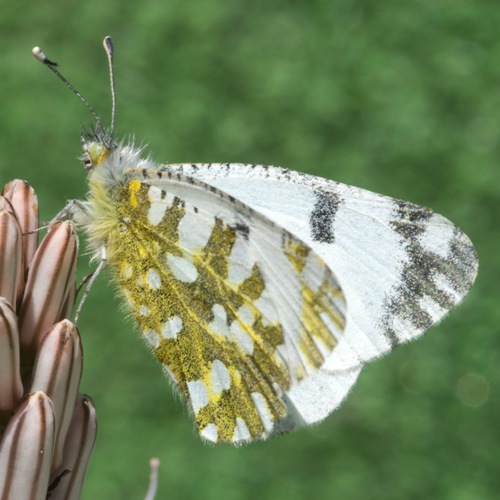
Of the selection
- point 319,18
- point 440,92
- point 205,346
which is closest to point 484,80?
point 440,92

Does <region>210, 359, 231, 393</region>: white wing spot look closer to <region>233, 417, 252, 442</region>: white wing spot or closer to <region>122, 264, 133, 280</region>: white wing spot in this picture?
<region>233, 417, 252, 442</region>: white wing spot

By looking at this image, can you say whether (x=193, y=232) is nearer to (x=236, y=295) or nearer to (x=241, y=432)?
(x=236, y=295)

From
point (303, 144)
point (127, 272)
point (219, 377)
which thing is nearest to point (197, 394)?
point (219, 377)

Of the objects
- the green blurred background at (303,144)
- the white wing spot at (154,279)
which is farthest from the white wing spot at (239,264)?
the green blurred background at (303,144)

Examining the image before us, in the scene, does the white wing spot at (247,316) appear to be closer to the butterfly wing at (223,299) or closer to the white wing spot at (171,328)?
the butterfly wing at (223,299)

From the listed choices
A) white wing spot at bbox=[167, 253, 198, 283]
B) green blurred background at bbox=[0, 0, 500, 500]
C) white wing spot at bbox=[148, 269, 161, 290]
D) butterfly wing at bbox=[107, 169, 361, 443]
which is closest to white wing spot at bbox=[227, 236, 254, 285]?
butterfly wing at bbox=[107, 169, 361, 443]

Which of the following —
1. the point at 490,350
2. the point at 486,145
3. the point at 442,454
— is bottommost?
the point at 442,454

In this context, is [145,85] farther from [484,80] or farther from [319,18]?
[484,80]
